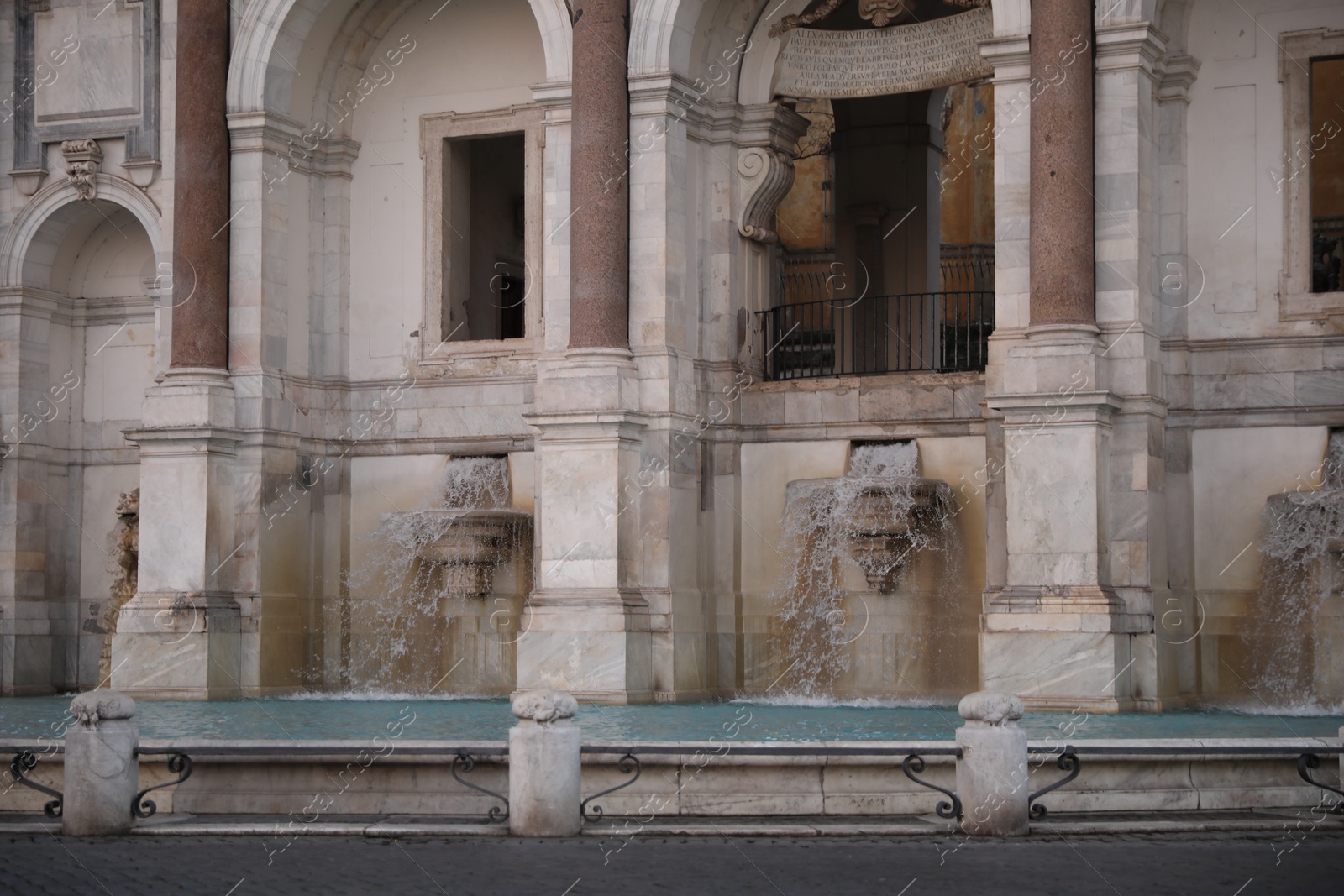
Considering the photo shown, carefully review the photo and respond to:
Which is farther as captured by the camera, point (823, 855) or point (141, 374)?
point (141, 374)

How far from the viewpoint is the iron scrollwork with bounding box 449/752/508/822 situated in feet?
38.2

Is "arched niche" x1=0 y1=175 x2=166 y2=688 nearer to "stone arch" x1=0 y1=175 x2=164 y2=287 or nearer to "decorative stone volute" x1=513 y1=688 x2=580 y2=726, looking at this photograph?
"stone arch" x1=0 y1=175 x2=164 y2=287

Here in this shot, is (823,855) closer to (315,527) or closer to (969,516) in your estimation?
(969,516)

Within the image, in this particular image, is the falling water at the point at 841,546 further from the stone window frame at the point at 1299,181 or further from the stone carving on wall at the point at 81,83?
the stone carving on wall at the point at 81,83

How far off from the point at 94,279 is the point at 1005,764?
1838cm

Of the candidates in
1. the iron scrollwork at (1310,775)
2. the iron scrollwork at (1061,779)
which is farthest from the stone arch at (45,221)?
the iron scrollwork at (1310,775)

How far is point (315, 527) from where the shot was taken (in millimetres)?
23984

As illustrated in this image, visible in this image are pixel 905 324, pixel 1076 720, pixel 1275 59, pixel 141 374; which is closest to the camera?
pixel 1076 720

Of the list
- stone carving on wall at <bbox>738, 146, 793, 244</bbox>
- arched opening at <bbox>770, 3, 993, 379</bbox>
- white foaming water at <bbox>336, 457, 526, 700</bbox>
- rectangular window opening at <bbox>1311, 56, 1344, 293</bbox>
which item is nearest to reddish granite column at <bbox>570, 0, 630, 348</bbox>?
stone carving on wall at <bbox>738, 146, 793, 244</bbox>

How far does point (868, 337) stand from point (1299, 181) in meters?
8.26

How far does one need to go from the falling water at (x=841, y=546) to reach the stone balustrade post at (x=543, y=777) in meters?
9.54

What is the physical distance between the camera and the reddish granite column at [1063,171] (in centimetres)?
1902

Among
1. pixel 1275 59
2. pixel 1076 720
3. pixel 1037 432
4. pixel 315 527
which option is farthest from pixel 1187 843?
pixel 315 527

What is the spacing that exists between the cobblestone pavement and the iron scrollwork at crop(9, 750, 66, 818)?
0.29 meters
